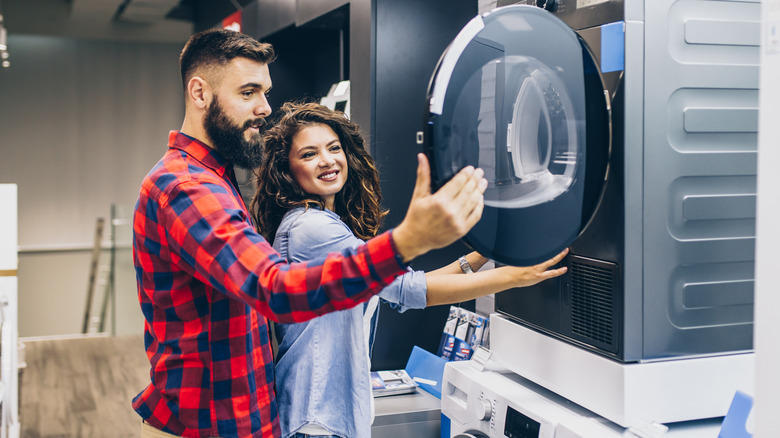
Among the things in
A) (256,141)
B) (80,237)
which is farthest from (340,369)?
(80,237)

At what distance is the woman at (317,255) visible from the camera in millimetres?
1435

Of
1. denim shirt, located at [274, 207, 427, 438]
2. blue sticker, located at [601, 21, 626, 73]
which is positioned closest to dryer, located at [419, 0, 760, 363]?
blue sticker, located at [601, 21, 626, 73]

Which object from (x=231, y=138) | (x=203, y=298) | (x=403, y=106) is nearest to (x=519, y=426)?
(x=203, y=298)

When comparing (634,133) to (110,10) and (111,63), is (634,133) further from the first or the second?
(111,63)

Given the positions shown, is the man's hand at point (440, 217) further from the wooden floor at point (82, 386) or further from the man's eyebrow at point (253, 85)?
the wooden floor at point (82, 386)

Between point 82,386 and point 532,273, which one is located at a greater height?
point 532,273

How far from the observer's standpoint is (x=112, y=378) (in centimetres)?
538

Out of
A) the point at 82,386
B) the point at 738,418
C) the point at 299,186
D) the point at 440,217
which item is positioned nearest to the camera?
the point at 440,217

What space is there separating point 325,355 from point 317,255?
0.22 meters

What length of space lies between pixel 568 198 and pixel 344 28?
218 cm

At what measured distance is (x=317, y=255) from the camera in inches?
57.6

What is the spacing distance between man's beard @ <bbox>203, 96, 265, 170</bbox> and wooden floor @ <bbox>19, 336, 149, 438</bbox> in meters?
3.55

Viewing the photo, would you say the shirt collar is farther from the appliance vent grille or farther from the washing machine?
the appliance vent grille

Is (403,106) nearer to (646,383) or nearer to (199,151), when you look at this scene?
(199,151)
